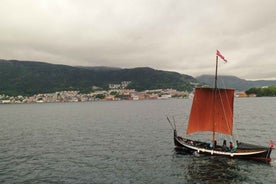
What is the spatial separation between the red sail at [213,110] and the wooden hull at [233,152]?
3.78 m

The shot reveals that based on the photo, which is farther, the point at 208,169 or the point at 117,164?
the point at 117,164

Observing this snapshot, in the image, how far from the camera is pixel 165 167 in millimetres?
41750

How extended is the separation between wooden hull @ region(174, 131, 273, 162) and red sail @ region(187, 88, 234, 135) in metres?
3.78

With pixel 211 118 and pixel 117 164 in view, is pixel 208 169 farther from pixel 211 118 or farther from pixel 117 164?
pixel 117 164

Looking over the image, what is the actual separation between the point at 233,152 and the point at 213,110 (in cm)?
980

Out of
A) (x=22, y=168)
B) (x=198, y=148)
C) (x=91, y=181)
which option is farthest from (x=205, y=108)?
(x=22, y=168)

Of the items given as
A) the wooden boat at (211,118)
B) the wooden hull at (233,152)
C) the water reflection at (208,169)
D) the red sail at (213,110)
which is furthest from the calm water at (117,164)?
the red sail at (213,110)

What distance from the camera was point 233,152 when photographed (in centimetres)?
4628

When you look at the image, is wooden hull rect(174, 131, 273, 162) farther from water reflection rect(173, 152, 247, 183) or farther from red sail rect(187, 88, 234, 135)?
red sail rect(187, 88, 234, 135)

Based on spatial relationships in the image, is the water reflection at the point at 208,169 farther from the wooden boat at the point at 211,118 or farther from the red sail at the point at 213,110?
the red sail at the point at 213,110

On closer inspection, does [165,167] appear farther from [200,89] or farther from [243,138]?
[243,138]

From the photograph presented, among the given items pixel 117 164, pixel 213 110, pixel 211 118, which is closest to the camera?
pixel 117 164

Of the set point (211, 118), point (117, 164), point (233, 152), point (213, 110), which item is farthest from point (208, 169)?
point (117, 164)

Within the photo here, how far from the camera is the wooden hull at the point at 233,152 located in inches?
1748
